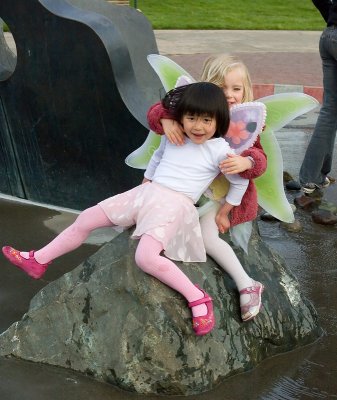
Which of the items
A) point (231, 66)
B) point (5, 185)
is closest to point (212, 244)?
point (231, 66)

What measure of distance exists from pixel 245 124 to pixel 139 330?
90cm

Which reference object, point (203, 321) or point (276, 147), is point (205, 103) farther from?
point (203, 321)

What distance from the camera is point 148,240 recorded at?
3.04 meters

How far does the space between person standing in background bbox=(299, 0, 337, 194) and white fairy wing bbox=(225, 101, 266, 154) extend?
1997 mm

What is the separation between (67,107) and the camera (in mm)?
4941

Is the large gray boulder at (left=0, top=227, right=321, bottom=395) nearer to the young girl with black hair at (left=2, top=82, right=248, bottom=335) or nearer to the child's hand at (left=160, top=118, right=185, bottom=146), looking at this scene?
the young girl with black hair at (left=2, top=82, right=248, bottom=335)

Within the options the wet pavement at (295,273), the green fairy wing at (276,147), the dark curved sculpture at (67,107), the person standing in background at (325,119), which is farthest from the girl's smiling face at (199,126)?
the person standing in background at (325,119)

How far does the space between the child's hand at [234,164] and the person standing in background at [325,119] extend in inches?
88.7

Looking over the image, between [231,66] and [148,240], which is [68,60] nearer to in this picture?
[231,66]

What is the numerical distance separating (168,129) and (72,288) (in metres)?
0.71

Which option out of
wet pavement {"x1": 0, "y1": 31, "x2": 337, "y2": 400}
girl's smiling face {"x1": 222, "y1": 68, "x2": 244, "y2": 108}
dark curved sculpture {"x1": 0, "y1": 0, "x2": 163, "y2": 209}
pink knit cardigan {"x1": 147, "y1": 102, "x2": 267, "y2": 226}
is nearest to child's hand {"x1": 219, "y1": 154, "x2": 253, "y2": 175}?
pink knit cardigan {"x1": 147, "y1": 102, "x2": 267, "y2": 226}

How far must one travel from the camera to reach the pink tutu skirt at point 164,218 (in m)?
3.07

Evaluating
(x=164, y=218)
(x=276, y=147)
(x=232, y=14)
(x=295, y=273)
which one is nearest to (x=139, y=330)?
(x=164, y=218)

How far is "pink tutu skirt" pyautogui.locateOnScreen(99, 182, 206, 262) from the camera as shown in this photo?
10.1 feet
